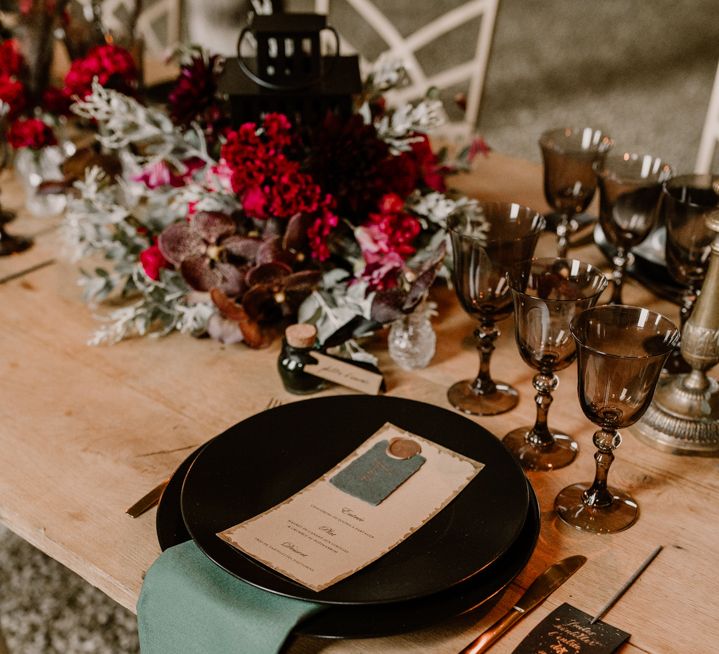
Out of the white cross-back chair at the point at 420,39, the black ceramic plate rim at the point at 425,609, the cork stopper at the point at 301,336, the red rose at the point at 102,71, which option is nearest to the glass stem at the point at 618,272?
the cork stopper at the point at 301,336

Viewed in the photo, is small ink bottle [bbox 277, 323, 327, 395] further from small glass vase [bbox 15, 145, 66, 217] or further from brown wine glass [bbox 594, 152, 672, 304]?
small glass vase [bbox 15, 145, 66, 217]

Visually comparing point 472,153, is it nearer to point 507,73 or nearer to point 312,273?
point 312,273

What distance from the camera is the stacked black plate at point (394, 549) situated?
2.29 ft

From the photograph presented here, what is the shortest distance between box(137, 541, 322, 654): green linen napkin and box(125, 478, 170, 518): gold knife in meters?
0.10

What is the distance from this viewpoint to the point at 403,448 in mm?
880

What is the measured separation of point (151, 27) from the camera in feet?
14.0

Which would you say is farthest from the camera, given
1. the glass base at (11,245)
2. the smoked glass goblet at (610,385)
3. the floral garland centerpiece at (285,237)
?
the glass base at (11,245)

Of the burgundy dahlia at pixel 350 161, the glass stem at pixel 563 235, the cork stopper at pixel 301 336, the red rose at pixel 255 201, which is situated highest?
the burgundy dahlia at pixel 350 161

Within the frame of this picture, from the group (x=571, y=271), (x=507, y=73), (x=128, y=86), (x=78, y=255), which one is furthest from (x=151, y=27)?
(x=571, y=271)

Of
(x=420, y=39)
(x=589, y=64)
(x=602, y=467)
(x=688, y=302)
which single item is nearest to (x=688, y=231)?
(x=688, y=302)

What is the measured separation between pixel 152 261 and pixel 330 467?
0.47 m

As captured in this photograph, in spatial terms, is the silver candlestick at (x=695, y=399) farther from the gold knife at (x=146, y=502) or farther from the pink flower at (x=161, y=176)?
the pink flower at (x=161, y=176)

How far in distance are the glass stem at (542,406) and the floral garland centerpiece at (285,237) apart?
222 mm

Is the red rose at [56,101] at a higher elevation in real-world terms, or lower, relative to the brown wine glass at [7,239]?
higher
